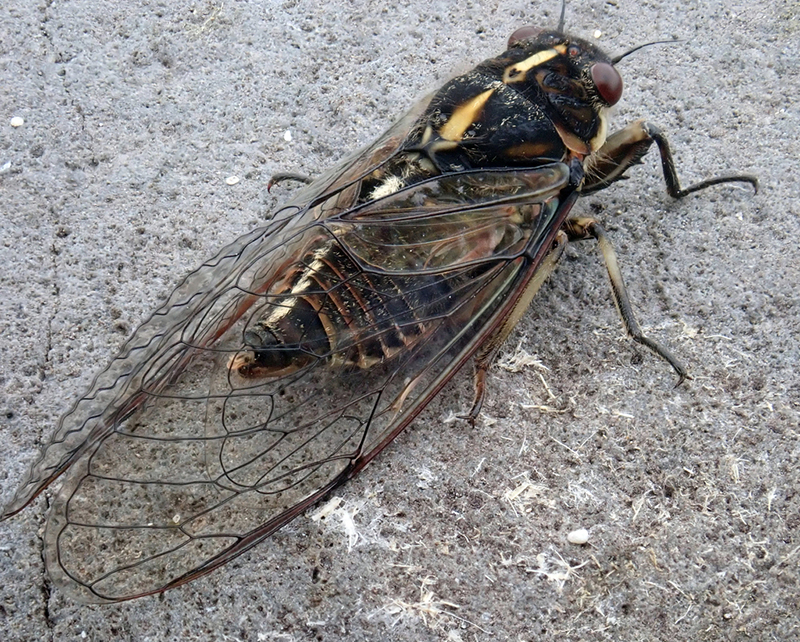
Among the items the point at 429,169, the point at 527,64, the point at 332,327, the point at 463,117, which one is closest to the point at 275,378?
the point at 332,327

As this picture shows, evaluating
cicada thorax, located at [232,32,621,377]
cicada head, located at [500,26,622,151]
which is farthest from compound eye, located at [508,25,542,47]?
cicada head, located at [500,26,622,151]

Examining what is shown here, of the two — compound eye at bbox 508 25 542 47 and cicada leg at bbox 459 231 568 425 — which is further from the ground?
compound eye at bbox 508 25 542 47

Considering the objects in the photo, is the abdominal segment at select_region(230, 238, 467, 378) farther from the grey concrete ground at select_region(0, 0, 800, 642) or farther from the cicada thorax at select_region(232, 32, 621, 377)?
the grey concrete ground at select_region(0, 0, 800, 642)

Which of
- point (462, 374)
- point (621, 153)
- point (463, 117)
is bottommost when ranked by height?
point (462, 374)

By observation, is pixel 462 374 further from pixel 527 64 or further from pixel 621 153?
pixel 527 64

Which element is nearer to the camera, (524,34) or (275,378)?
(275,378)

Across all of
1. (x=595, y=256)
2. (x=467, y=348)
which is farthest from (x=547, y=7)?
(x=467, y=348)

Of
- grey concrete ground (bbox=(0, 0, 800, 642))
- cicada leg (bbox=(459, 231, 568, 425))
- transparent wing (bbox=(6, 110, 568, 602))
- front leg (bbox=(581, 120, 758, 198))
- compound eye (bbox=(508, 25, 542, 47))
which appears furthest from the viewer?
compound eye (bbox=(508, 25, 542, 47))

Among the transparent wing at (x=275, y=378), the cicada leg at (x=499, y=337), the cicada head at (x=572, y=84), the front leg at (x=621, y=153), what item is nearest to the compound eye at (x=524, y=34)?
the cicada head at (x=572, y=84)
